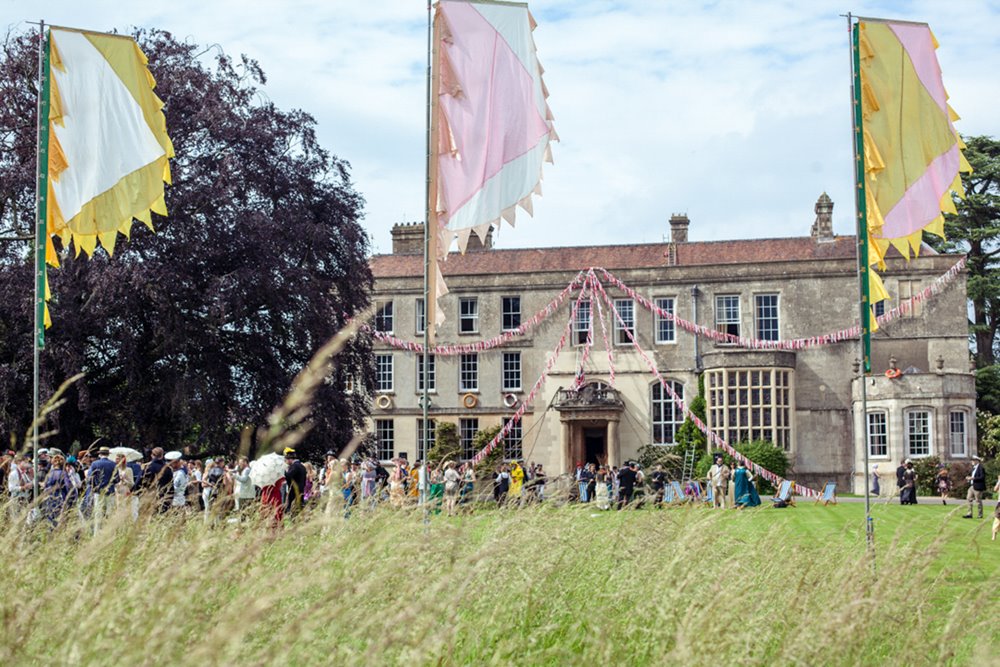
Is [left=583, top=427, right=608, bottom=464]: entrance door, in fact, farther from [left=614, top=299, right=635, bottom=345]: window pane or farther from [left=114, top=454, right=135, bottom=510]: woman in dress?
[left=114, top=454, right=135, bottom=510]: woman in dress

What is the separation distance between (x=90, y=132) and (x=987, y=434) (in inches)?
1547

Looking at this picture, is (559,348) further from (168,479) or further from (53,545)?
(53,545)

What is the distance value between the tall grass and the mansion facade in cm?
3453

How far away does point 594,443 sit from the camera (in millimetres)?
45469

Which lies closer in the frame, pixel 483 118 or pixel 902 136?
pixel 483 118

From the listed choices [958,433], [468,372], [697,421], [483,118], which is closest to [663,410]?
[697,421]

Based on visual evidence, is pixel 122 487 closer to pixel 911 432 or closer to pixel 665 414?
pixel 665 414

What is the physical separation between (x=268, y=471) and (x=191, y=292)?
13.3 metres

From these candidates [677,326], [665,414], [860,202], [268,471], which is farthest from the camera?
[677,326]

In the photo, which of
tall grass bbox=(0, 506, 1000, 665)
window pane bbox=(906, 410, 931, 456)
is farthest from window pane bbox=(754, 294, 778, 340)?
tall grass bbox=(0, 506, 1000, 665)

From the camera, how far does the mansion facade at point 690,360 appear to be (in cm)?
4269

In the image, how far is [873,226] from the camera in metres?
12.8

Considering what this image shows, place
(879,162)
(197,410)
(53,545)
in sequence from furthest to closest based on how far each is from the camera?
(197,410) < (879,162) < (53,545)

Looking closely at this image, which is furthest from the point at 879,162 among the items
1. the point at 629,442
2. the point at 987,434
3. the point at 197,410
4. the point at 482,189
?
the point at 987,434
